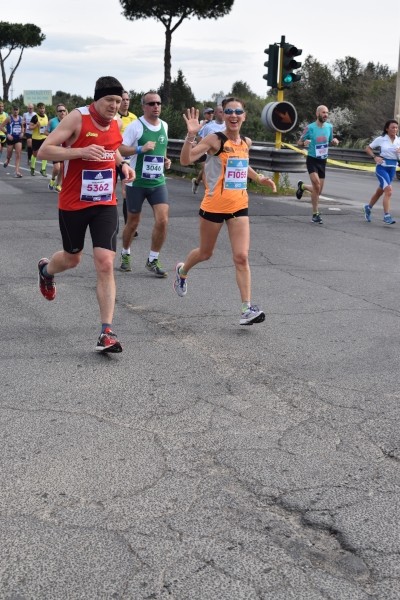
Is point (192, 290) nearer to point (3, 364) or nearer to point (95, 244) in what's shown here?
point (95, 244)

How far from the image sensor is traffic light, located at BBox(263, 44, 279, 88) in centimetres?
1925

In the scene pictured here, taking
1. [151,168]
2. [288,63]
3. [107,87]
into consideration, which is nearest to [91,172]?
[107,87]

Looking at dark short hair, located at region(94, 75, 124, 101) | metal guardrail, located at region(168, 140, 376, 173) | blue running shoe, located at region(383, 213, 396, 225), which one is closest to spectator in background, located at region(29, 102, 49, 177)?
metal guardrail, located at region(168, 140, 376, 173)

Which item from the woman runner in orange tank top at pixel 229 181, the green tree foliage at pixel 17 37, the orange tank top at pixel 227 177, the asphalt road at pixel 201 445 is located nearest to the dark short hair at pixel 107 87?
the woman runner in orange tank top at pixel 229 181

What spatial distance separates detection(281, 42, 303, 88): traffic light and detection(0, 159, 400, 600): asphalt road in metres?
10.6

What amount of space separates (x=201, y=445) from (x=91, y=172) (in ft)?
9.09

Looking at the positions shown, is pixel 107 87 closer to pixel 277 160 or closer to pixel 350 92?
pixel 277 160

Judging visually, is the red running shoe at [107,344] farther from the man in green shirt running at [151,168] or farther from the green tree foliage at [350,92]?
the green tree foliage at [350,92]

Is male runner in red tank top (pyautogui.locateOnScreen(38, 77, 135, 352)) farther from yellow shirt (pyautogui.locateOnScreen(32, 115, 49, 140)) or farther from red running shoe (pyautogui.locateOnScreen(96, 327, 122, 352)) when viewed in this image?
yellow shirt (pyautogui.locateOnScreen(32, 115, 49, 140))

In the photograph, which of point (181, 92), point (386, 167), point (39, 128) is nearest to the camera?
point (386, 167)

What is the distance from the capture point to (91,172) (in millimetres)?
6926

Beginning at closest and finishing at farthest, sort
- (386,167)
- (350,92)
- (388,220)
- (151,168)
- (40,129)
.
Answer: (151,168)
(388,220)
(386,167)
(40,129)
(350,92)

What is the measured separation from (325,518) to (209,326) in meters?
3.82

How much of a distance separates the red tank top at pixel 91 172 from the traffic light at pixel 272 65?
508 inches
